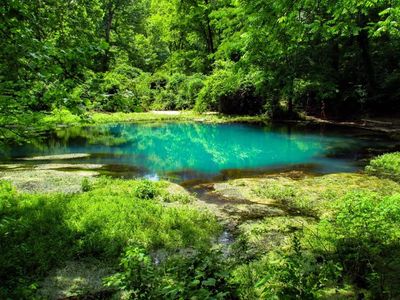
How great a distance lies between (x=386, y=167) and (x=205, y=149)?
10.4 metres

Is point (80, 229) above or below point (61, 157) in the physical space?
above

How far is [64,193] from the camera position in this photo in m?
11.2

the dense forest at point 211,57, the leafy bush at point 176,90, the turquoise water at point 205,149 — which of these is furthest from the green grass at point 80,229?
the leafy bush at point 176,90

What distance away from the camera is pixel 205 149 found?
74.8 ft

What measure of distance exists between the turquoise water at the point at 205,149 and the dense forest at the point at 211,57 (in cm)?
422

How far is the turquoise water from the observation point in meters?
17.2

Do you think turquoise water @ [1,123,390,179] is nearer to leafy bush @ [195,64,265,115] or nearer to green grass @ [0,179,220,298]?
green grass @ [0,179,220,298]

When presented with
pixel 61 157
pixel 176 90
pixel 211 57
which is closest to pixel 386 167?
pixel 211 57

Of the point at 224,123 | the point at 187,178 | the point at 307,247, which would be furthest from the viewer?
the point at 224,123

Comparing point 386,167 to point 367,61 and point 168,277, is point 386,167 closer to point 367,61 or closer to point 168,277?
point 168,277

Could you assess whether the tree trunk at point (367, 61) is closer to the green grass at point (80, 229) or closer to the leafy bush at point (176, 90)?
the leafy bush at point (176, 90)

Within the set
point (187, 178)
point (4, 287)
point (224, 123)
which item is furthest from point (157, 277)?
point (224, 123)

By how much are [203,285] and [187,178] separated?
1051cm

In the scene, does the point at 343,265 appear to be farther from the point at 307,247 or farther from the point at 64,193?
the point at 64,193
